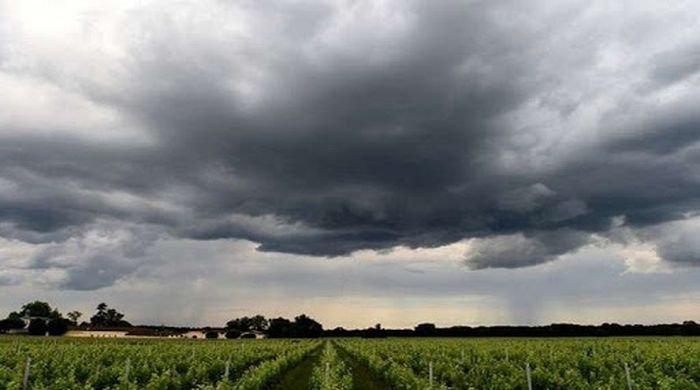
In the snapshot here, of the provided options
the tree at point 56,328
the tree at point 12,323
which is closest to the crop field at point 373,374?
the tree at point 56,328

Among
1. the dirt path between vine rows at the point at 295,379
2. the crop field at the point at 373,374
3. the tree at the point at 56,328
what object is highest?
the tree at the point at 56,328

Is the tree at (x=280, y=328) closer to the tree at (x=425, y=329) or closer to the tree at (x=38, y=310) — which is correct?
the tree at (x=425, y=329)

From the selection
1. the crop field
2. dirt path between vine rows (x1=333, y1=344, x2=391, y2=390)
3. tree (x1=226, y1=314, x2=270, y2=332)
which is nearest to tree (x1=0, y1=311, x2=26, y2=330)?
tree (x1=226, y1=314, x2=270, y2=332)

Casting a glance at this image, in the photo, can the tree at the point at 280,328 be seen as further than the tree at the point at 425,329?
Yes

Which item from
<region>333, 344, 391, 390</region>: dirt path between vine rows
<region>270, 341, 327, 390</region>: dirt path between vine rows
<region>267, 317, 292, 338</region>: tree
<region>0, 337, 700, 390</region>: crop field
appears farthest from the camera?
<region>267, 317, 292, 338</region>: tree

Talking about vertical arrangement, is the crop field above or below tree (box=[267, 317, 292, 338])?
below

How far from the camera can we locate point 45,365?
27.3 m

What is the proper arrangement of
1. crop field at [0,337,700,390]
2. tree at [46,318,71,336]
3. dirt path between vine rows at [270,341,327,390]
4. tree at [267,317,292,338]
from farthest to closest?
tree at [267,317,292,338] → tree at [46,318,71,336] → dirt path between vine rows at [270,341,327,390] → crop field at [0,337,700,390]

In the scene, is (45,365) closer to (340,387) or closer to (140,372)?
(140,372)

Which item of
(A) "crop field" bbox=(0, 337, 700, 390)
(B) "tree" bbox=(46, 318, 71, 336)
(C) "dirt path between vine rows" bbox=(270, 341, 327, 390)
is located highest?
(B) "tree" bbox=(46, 318, 71, 336)

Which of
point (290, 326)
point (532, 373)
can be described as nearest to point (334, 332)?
point (290, 326)

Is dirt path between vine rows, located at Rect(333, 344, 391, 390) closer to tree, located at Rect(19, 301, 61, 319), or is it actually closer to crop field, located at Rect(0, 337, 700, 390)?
crop field, located at Rect(0, 337, 700, 390)

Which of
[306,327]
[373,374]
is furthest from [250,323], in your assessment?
[373,374]

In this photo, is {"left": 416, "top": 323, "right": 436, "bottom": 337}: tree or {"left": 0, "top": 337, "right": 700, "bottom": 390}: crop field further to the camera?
{"left": 416, "top": 323, "right": 436, "bottom": 337}: tree
